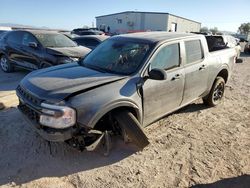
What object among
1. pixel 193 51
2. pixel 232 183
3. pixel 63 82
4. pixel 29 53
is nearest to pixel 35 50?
pixel 29 53

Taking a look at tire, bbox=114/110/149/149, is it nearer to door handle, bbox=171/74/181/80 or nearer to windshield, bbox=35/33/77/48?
door handle, bbox=171/74/181/80

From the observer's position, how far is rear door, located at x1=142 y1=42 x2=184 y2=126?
404 cm

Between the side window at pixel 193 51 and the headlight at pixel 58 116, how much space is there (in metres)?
2.57

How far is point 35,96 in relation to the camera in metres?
3.46

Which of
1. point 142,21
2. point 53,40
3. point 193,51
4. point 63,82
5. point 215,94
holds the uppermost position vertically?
point 193,51

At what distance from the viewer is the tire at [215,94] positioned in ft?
19.6

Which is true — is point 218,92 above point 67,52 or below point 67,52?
below

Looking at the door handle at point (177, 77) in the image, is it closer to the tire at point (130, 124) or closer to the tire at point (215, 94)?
the tire at point (130, 124)

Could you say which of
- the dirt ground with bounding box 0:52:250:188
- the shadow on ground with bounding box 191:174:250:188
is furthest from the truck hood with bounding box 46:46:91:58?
the shadow on ground with bounding box 191:174:250:188

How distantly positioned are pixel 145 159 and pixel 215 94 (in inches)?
126

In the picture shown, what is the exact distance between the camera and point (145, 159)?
12.7 ft

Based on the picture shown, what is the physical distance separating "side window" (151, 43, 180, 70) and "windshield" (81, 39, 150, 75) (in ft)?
0.69

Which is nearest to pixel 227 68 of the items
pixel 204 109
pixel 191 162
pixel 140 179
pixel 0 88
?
pixel 204 109

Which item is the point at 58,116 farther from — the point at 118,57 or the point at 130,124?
the point at 118,57
